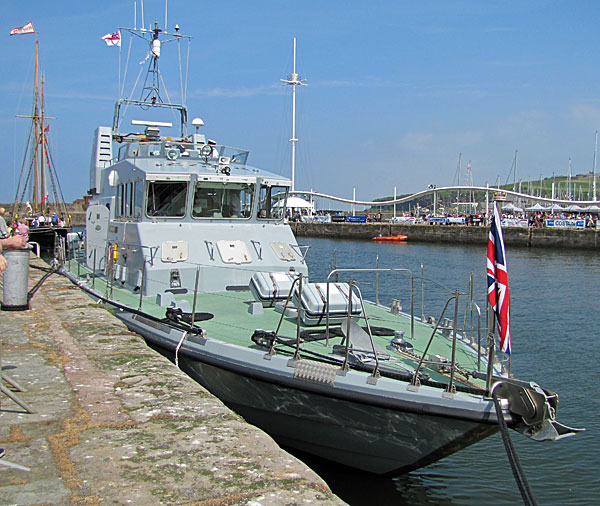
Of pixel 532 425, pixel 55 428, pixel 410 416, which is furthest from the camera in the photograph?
pixel 410 416

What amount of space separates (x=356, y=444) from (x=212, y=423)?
2.14 meters

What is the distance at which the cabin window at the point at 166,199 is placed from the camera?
8.88 meters

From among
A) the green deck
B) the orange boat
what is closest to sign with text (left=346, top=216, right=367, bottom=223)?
the orange boat

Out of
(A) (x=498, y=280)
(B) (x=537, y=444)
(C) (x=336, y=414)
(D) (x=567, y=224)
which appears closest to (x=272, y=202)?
(C) (x=336, y=414)

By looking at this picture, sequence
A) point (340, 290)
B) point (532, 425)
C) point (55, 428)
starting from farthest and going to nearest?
point (340, 290), point (532, 425), point (55, 428)

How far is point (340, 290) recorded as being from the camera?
22.1ft

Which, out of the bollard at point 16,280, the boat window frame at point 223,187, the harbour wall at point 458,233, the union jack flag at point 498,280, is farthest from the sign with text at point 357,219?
the union jack flag at point 498,280

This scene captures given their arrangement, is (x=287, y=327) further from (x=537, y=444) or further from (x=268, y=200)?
(x=537, y=444)

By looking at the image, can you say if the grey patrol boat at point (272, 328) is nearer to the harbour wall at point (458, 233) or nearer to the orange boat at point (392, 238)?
Result: the harbour wall at point (458, 233)

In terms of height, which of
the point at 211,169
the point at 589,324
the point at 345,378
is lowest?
the point at 589,324

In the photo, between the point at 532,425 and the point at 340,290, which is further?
the point at 340,290

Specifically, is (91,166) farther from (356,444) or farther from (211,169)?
(356,444)

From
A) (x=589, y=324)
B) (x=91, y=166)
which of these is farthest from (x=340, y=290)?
(x=589, y=324)

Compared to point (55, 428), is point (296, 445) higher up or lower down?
lower down
